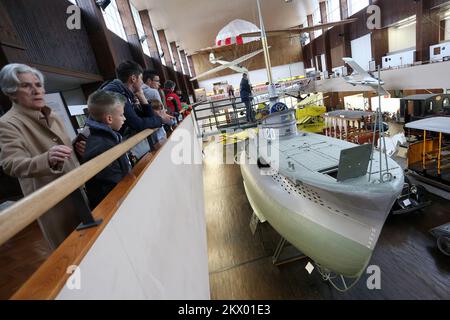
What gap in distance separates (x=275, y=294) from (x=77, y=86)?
5.54 metres

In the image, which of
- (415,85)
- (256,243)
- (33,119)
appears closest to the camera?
(33,119)

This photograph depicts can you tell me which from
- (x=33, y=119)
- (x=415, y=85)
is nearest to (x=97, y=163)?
(x=33, y=119)

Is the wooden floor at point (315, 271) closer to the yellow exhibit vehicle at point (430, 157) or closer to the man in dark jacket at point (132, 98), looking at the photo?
the yellow exhibit vehicle at point (430, 157)

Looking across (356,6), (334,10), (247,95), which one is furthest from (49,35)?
(334,10)

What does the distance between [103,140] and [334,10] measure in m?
19.4

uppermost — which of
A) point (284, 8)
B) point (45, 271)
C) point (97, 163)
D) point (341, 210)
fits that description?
point (284, 8)

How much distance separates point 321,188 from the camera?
2.75 m

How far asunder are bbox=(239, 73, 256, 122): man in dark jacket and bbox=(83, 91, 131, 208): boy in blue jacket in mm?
7755

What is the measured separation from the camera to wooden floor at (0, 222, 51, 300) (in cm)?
250

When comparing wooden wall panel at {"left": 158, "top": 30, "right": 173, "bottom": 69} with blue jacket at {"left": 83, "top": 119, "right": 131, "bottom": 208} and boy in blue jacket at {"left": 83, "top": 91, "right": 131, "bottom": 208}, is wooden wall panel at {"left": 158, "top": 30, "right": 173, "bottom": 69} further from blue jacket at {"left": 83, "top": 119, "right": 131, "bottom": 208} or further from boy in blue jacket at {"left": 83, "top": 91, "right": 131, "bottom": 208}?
blue jacket at {"left": 83, "top": 119, "right": 131, "bottom": 208}

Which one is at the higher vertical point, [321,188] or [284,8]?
[284,8]

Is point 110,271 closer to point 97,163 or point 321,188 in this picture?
point 97,163

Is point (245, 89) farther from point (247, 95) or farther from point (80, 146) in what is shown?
point (80, 146)

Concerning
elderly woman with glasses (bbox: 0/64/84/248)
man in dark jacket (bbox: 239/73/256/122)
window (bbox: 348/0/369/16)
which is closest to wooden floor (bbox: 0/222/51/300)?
elderly woman with glasses (bbox: 0/64/84/248)
